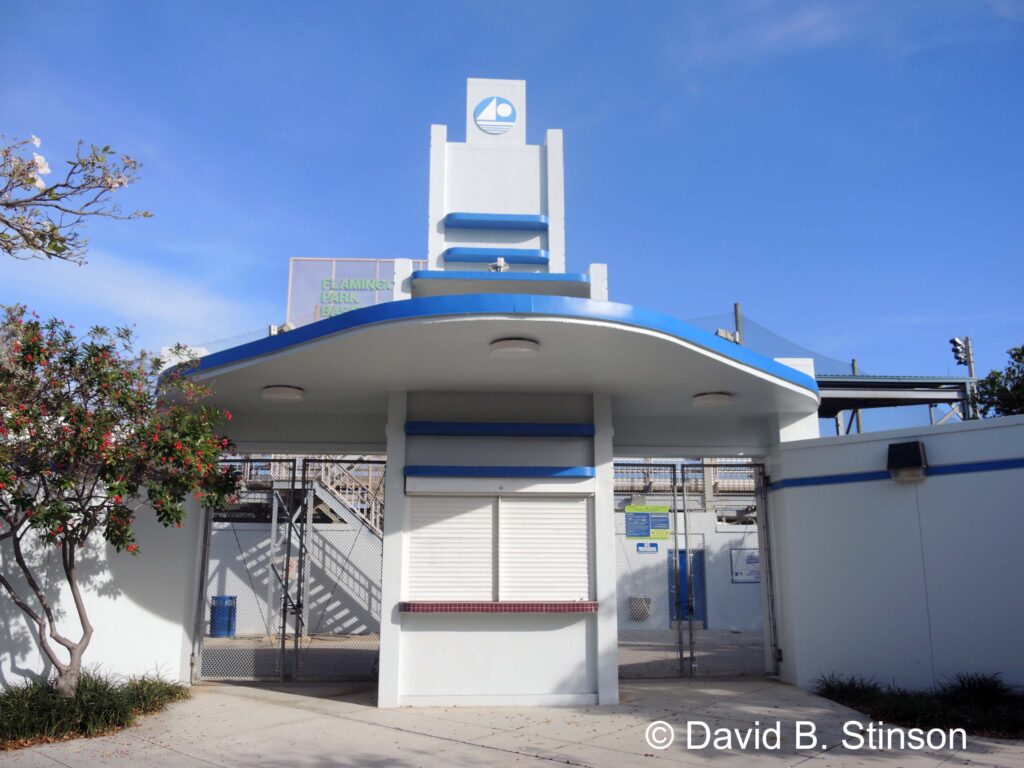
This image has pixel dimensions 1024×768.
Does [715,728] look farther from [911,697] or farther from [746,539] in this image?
[746,539]

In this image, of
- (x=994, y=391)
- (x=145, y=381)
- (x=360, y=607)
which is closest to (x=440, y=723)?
(x=145, y=381)

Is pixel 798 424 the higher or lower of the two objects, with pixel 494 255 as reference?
lower

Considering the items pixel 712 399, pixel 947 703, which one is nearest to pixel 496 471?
pixel 712 399

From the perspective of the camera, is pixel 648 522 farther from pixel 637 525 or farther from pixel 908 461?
pixel 908 461

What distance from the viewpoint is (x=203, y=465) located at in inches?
333

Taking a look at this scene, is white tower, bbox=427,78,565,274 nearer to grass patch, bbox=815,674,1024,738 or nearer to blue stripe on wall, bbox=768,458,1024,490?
blue stripe on wall, bbox=768,458,1024,490

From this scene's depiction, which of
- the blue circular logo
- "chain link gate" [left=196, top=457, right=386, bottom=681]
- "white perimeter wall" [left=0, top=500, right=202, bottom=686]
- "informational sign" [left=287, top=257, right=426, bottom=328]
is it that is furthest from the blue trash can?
"informational sign" [left=287, top=257, right=426, bottom=328]

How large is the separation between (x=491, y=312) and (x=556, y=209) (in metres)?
5.99

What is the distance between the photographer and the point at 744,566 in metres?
19.5

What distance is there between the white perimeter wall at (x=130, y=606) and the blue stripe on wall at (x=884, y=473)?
8.12 meters

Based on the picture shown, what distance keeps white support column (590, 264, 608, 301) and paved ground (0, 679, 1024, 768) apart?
5709 mm

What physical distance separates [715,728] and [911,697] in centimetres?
243

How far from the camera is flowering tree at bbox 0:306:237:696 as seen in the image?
7828mm

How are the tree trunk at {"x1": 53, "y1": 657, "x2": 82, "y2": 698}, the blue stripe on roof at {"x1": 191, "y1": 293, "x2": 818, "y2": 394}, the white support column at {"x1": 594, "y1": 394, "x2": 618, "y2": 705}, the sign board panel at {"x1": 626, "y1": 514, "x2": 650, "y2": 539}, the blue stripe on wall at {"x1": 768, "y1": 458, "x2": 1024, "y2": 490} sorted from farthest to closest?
1. the sign board panel at {"x1": 626, "y1": 514, "x2": 650, "y2": 539}
2. the white support column at {"x1": 594, "y1": 394, "x2": 618, "y2": 705}
3. the blue stripe on wall at {"x1": 768, "y1": 458, "x2": 1024, "y2": 490}
4. the tree trunk at {"x1": 53, "y1": 657, "x2": 82, "y2": 698}
5. the blue stripe on roof at {"x1": 191, "y1": 293, "x2": 818, "y2": 394}
